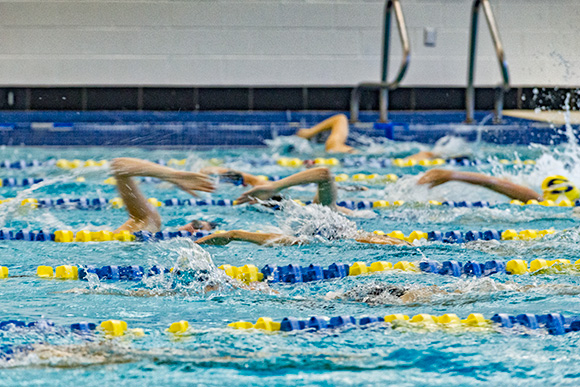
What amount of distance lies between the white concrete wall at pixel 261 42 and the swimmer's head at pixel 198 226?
4.35 meters

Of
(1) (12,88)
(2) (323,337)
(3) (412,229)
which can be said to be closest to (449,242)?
(3) (412,229)

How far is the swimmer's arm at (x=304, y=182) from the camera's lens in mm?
3674

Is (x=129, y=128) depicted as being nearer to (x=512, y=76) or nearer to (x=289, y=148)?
(x=289, y=148)

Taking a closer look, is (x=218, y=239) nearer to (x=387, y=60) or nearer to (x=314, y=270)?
(x=314, y=270)

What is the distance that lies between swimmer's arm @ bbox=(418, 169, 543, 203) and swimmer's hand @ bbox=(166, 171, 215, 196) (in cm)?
144

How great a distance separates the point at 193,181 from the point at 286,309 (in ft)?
2.96

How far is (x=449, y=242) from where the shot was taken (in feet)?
11.9

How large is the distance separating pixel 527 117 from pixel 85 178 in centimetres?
412

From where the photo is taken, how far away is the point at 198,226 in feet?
12.7

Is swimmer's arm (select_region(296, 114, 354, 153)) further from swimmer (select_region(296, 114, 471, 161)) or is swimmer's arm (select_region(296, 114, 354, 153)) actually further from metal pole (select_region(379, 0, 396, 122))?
metal pole (select_region(379, 0, 396, 122))

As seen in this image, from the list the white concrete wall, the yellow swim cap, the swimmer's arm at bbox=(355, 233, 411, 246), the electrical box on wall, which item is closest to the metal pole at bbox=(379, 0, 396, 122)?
the white concrete wall

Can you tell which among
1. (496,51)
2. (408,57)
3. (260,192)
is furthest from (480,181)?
(496,51)

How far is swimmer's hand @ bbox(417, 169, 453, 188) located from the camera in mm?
4219

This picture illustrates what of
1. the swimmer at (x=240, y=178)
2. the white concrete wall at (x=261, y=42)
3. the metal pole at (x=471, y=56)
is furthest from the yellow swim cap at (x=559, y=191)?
the white concrete wall at (x=261, y=42)
